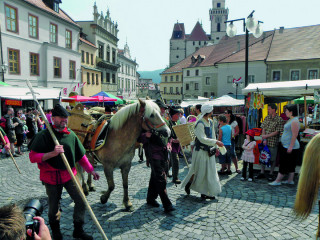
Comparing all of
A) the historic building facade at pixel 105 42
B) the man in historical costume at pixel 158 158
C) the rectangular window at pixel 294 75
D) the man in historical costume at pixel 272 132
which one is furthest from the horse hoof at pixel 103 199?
the historic building facade at pixel 105 42

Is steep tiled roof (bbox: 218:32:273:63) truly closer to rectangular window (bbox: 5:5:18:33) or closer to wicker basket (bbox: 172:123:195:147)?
rectangular window (bbox: 5:5:18:33)

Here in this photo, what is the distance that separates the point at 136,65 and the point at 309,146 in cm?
6659

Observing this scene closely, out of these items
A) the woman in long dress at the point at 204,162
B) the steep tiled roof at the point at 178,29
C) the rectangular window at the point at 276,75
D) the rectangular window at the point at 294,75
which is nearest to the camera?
the woman in long dress at the point at 204,162

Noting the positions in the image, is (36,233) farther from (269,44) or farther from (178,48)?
(178,48)

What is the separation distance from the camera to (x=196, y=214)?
14.5ft

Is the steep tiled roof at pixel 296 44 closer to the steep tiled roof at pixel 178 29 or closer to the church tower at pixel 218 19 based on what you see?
the church tower at pixel 218 19

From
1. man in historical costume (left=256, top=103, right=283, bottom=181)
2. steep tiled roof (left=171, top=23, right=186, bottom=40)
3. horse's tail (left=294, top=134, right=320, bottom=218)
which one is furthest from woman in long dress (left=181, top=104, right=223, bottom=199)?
steep tiled roof (left=171, top=23, right=186, bottom=40)

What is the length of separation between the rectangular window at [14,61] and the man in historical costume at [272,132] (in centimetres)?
1946

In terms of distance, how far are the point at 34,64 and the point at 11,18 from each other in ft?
13.6

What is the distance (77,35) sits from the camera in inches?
1073

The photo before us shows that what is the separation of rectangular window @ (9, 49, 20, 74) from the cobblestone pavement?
1583 cm

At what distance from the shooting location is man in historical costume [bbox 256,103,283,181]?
6387 mm

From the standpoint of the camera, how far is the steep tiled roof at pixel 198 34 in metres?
90.8

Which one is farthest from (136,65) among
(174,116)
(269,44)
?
(174,116)
